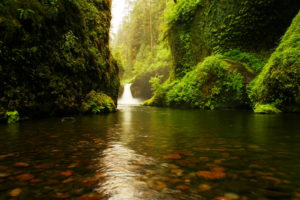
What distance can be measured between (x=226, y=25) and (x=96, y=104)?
10.9 metres

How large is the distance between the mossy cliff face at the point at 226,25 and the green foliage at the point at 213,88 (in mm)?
2073

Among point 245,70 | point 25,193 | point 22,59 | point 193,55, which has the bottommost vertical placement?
point 25,193

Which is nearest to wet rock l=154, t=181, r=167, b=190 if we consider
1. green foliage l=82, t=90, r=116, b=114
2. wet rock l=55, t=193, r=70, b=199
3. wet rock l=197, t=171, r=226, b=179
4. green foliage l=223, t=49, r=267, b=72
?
wet rock l=197, t=171, r=226, b=179

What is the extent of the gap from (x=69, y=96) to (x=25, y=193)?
5.79 metres

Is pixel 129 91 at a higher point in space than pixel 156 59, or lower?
lower

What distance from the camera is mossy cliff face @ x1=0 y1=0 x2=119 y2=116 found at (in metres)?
4.77

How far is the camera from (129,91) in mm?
→ 28891

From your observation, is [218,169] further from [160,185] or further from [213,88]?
[213,88]

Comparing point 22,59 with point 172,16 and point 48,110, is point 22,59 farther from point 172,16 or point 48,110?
point 172,16

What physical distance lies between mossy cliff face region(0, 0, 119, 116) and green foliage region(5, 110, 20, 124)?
0.50 ft

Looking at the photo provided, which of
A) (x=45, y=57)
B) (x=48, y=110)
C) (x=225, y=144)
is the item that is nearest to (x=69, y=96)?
(x=48, y=110)

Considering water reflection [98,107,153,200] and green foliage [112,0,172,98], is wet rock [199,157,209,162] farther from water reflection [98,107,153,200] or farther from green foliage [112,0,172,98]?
green foliage [112,0,172,98]

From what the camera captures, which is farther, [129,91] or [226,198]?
[129,91]

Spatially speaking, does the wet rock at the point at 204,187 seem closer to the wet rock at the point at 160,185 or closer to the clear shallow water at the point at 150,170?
the clear shallow water at the point at 150,170
